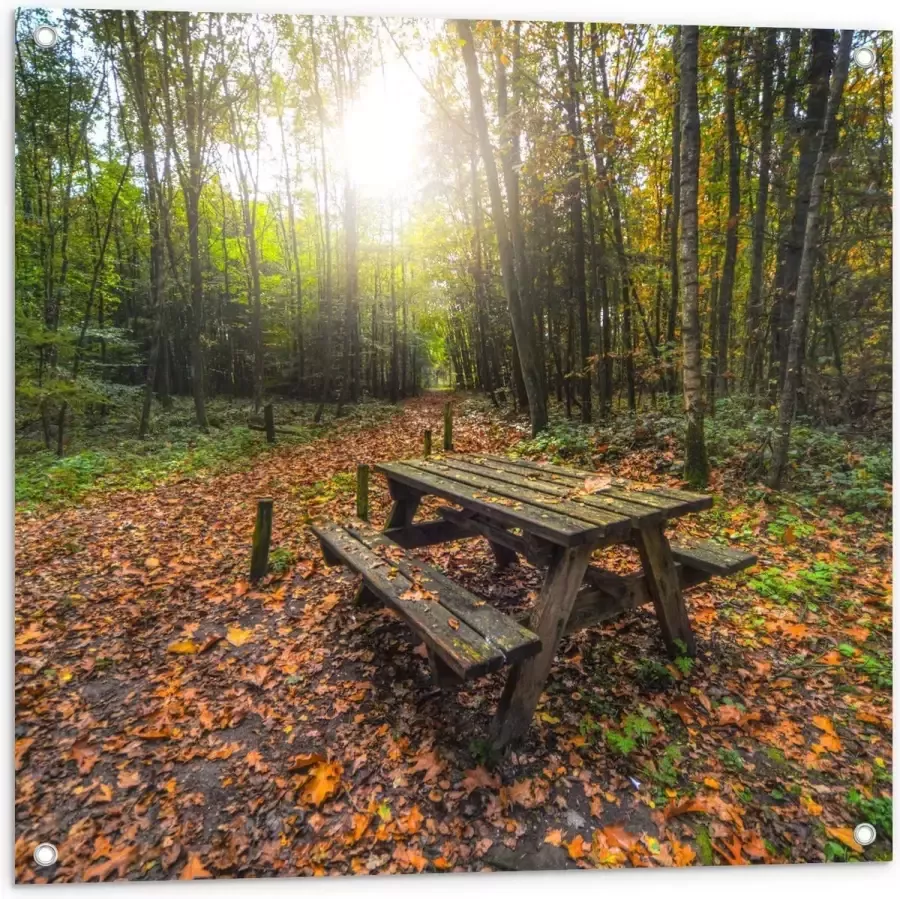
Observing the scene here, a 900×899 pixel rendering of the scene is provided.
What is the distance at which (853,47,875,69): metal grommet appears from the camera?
A: 8.86 feet

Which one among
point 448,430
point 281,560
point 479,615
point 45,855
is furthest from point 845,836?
point 448,430

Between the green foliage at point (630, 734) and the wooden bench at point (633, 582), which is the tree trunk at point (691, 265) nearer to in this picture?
the wooden bench at point (633, 582)

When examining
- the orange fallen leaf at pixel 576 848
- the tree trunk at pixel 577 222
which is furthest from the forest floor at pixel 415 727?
the tree trunk at pixel 577 222

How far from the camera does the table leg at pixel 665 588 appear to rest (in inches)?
106

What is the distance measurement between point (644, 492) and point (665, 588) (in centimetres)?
60

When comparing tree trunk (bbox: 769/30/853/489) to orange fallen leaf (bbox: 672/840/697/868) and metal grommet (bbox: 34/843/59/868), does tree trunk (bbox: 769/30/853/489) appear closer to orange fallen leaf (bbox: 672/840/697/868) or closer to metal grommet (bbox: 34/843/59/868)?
orange fallen leaf (bbox: 672/840/697/868)

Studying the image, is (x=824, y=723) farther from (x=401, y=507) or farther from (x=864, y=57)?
(x=864, y=57)

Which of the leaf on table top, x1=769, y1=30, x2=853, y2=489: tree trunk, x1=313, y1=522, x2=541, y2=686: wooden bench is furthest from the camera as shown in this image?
x1=769, y1=30, x2=853, y2=489: tree trunk

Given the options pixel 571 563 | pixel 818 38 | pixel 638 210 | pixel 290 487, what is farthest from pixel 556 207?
pixel 571 563

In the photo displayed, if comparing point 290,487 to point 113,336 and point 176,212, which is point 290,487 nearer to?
point 113,336

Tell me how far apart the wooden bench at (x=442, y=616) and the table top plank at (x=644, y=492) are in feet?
3.39

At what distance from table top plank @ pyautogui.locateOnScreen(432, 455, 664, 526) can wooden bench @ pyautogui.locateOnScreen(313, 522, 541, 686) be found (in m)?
0.79

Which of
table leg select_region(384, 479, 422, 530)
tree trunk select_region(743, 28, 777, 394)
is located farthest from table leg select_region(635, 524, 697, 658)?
tree trunk select_region(743, 28, 777, 394)

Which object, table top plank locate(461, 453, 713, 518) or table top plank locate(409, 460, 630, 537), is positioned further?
table top plank locate(461, 453, 713, 518)
